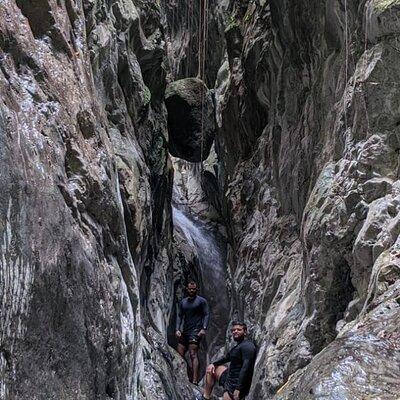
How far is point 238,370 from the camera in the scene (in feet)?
27.2

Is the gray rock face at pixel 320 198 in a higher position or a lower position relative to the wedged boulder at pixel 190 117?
lower

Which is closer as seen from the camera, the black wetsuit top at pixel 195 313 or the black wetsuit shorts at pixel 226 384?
the black wetsuit shorts at pixel 226 384

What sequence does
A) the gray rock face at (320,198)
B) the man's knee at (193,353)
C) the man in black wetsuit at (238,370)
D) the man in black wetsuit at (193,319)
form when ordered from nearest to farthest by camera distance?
the gray rock face at (320,198) < the man in black wetsuit at (238,370) < the man in black wetsuit at (193,319) < the man's knee at (193,353)

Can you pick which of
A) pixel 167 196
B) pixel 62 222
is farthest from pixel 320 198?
pixel 167 196

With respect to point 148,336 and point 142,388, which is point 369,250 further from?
point 148,336

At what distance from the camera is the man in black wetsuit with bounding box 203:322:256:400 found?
8.04 meters

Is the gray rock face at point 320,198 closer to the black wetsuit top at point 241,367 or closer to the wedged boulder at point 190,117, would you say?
the black wetsuit top at point 241,367

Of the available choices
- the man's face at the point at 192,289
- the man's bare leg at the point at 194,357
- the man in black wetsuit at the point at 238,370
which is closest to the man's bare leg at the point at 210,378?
the man in black wetsuit at the point at 238,370

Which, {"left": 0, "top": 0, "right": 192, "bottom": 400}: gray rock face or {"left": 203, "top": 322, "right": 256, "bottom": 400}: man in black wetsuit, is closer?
{"left": 0, "top": 0, "right": 192, "bottom": 400}: gray rock face

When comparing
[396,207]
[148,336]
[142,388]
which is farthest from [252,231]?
[396,207]

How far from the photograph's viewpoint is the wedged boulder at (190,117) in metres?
16.4

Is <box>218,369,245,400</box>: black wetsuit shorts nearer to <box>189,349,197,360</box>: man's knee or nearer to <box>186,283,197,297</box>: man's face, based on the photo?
<box>189,349,197,360</box>: man's knee

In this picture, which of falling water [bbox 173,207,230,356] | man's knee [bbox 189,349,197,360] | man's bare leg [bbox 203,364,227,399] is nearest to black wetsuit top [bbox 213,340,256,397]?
man's bare leg [bbox 203,364,227,399]

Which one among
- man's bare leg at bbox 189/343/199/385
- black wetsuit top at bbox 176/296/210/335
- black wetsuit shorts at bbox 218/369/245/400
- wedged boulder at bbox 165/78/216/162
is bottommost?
black wetsuit shorts at bbox 218/369/245/400
